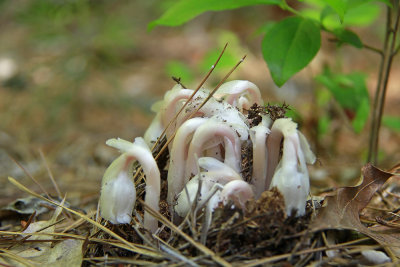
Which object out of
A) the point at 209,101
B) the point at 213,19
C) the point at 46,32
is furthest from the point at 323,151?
the point at 213,19

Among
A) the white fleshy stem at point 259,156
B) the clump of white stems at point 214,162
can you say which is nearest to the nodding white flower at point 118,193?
the clump of white stems at point 214,162

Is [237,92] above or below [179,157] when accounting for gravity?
above

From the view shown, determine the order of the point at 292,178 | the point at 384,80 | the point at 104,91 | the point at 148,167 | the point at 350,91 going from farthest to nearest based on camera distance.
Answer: the point at 104,91, the point at 350,91, the point at 384,80, the point at 148,167, the point at 292,178

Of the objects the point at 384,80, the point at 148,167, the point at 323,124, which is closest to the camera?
the point at 148,167

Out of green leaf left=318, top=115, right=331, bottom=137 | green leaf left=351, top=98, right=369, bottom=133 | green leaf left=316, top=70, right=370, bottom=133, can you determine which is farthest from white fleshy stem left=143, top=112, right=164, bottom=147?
green leaf left=318, top=115, right=331, bottom=137

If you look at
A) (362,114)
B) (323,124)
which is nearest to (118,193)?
(362,114)

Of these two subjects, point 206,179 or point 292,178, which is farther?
point 206,179

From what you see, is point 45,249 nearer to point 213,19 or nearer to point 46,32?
point 46,32

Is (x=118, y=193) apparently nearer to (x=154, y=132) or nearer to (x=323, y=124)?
(x=154, y=132)

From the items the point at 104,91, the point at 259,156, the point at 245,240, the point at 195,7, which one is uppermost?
the point at 195,7
